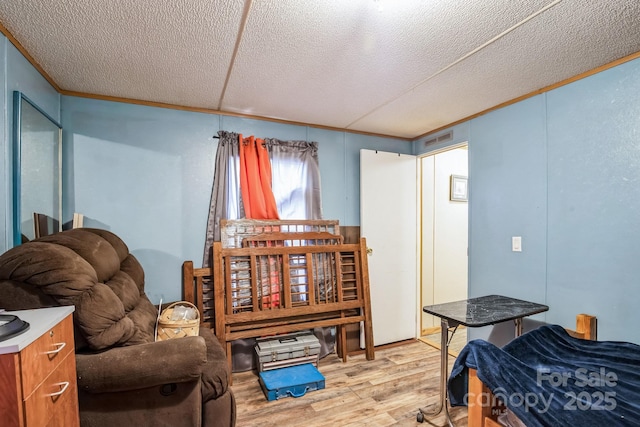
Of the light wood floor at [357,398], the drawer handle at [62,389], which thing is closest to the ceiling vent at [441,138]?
the light wood floor at [357,398]

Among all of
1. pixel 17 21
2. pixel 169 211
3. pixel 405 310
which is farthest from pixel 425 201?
pixel 17 21

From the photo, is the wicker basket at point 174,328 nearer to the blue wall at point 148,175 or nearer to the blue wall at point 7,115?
the blue wall at point 148,175

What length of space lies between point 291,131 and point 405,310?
7.78ft

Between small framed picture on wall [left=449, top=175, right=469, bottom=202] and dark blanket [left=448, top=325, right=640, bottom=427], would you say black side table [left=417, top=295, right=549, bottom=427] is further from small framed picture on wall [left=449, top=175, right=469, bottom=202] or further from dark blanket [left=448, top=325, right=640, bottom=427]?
small framed picture on wall [left=449, top=175, right=469, bottom=202]

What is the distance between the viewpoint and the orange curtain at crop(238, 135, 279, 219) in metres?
2.81

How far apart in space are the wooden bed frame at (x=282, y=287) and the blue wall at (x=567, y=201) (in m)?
1.18

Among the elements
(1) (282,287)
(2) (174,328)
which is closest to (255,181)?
(1) (282,287)

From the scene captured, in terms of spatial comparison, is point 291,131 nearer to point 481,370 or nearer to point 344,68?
point 344,68

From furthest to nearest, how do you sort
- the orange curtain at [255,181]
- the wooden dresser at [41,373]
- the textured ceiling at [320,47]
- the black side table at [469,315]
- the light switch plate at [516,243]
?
the orange curtain at [255,181] → the light switch plate at [516,243] → the black side table at [469,315] → the textured ceiling at [320,47] → the wooden dresser at [41,373]

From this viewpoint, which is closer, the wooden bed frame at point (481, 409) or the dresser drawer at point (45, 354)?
the dresser drawer at point (45, 354)

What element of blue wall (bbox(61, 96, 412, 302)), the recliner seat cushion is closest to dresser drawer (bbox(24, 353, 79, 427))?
the recliner seat cushion

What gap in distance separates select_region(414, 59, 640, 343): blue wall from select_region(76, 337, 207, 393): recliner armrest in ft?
7.99

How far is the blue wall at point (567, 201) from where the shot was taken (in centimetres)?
187

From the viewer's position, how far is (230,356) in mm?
2547
